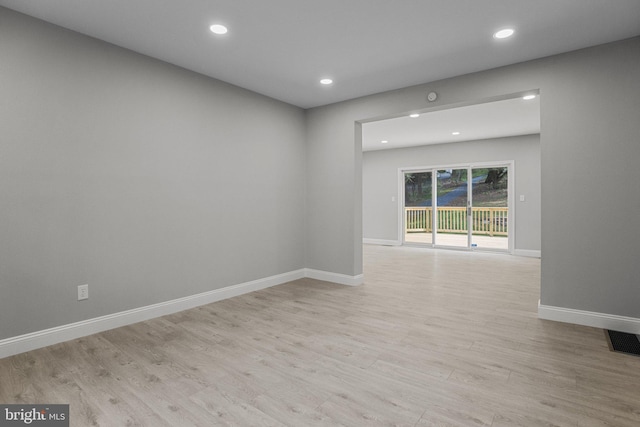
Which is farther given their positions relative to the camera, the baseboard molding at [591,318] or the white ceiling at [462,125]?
the white ceiling at [462,125]

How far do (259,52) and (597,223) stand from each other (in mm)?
3540

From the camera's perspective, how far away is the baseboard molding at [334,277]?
4586mm

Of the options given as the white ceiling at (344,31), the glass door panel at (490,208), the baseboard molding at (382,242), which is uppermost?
the white ceiling at (344,31)

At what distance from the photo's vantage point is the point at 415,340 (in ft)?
9.00

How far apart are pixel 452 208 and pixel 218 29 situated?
713 cm

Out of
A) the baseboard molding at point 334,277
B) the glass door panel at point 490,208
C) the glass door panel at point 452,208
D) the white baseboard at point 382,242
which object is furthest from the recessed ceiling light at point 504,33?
the white baseboard at point 382,242

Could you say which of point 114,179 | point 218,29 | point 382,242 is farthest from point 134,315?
point 382,242

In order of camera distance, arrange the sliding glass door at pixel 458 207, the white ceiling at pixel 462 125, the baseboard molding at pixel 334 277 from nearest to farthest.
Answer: the baseboard molding at pixel 334 277, the white ceiling at pixel 462 125, the sliding glass door at pixel 458 207

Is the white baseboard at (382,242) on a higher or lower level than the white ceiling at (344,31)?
lower

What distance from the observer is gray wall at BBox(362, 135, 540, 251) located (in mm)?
6945

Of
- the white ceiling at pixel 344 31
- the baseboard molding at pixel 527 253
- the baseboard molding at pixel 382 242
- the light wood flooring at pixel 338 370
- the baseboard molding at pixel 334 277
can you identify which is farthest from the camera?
Answer: the baseboard molding at pixel 382 242

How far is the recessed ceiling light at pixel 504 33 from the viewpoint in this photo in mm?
2752

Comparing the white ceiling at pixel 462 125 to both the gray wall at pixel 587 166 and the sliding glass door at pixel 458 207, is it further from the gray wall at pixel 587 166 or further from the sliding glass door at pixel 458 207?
the gray wall at pixel 587 166

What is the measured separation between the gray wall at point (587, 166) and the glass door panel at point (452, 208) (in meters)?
4.65
